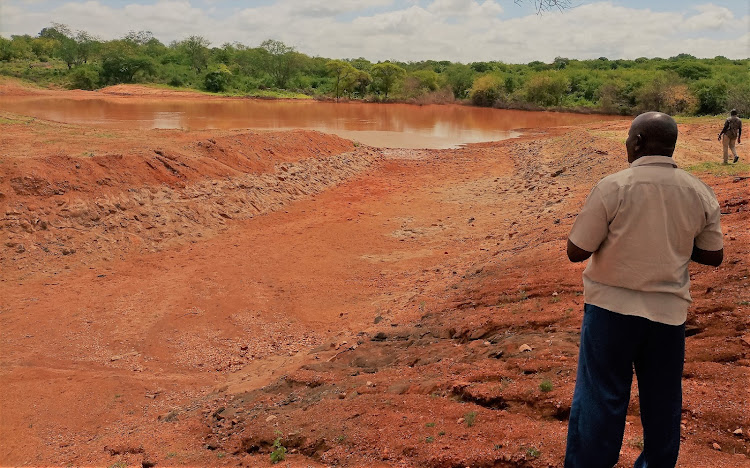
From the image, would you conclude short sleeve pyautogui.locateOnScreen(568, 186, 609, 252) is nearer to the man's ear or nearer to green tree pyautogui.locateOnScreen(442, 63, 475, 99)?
the man's ear

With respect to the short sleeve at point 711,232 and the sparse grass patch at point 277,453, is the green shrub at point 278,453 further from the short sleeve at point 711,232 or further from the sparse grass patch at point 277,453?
the short sleeve at point 711,232

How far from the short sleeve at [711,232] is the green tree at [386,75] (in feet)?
215

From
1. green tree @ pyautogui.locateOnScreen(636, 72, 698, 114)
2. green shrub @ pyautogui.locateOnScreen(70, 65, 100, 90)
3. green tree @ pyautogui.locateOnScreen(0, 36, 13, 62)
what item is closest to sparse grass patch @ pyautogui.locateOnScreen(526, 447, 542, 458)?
green tree @ pyautogui.locateOnScreen(636, 72, 698, 114)

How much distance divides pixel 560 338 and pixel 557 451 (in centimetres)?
191

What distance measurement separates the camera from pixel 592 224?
240cm

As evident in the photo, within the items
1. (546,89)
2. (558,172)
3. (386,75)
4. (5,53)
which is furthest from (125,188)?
(5,53)

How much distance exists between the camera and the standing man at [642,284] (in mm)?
2320

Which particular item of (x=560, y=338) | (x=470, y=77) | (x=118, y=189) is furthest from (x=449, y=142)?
(x=470, y=77)

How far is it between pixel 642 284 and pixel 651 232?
0.24 metres

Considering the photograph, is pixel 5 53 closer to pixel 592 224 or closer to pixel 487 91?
pixel 487 91

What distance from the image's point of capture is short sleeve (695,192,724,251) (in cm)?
237

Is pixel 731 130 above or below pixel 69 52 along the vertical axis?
below

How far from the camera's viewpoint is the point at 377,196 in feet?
57.2

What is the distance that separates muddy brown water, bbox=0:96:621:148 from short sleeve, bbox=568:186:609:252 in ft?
84.9
